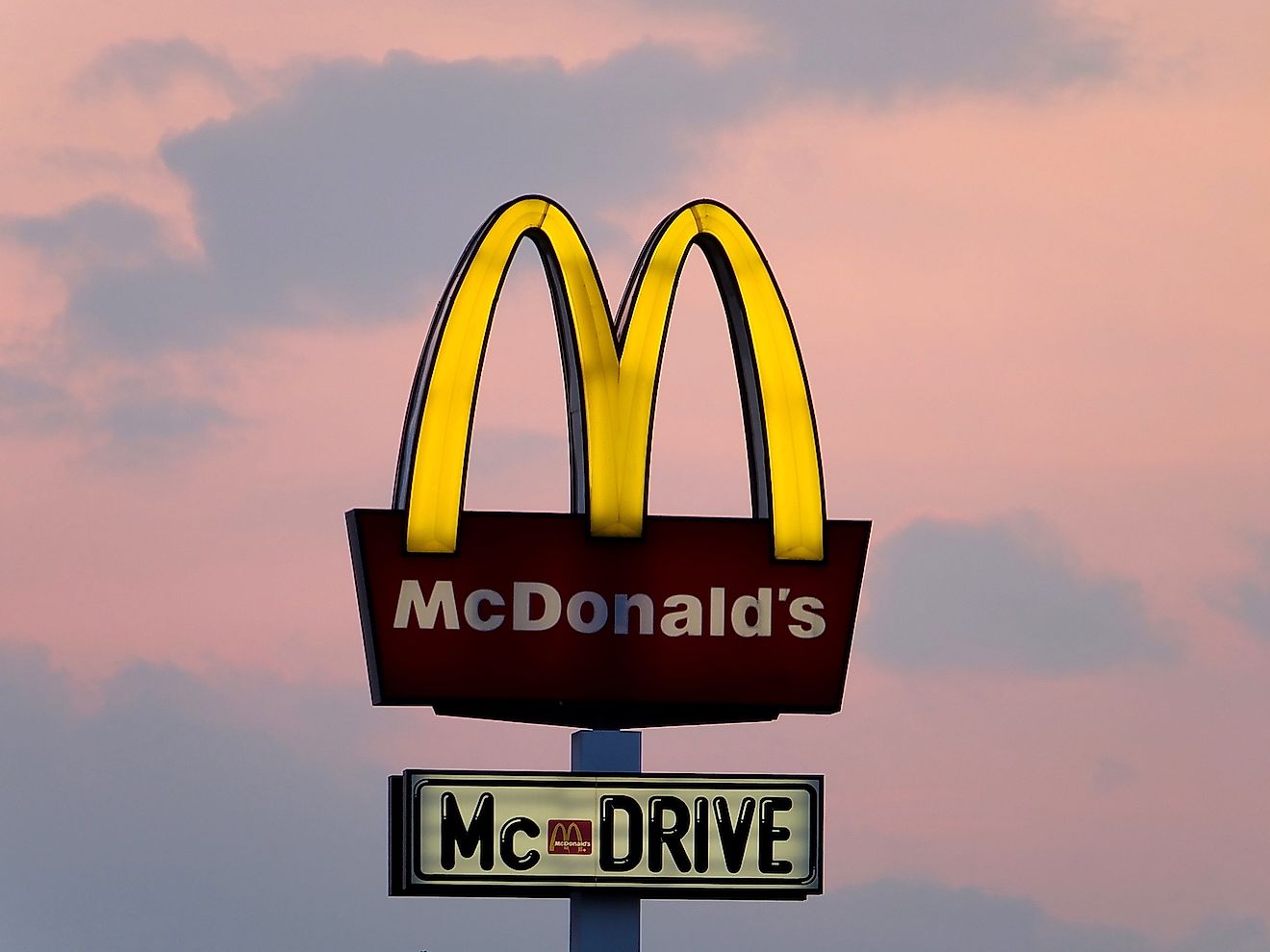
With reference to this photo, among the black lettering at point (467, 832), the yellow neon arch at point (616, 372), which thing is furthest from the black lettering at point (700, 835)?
the yellow neon arch at point (616, 372)

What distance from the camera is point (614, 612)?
79.3ft

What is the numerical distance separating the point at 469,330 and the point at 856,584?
13.5 feet

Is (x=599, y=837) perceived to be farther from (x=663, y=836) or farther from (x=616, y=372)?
(x=616, y=372)

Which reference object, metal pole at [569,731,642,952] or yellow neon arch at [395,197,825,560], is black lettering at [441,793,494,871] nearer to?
metal pole at [569,731,642,952]

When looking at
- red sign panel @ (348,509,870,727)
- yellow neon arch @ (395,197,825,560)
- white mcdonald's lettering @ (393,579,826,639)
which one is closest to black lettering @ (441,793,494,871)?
red sign panel @ (348,509,870,727)

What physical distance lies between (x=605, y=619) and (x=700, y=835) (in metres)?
2.07

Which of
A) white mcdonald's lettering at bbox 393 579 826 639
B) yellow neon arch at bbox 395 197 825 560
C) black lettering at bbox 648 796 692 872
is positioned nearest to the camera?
yellow neon arch at bbox 395 197 825 560

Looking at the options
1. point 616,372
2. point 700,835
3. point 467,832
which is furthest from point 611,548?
point 467,832

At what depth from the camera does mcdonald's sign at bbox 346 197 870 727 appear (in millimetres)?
23828

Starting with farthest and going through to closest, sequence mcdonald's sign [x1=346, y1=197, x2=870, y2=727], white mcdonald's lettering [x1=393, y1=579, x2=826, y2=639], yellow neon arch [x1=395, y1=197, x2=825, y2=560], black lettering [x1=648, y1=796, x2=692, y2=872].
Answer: black lettering [x1=648, y1=796, x2=692, y2=872] → white mcdonald's lettering [x1=393, y1=579, x2=826, y2=639] → mcdonald's sign [x1=346, y1=197, x2=870, y2=727] → yellow neon arch [x1=395, y1=197, x2=825, y2=560]

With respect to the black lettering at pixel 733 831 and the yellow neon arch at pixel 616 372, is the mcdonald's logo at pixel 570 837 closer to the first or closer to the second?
the black lettering at pixel 733 831

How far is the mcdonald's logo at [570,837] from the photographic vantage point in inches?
945

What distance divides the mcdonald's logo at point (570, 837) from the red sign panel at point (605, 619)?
1.00m

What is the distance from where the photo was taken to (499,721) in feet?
82.3
